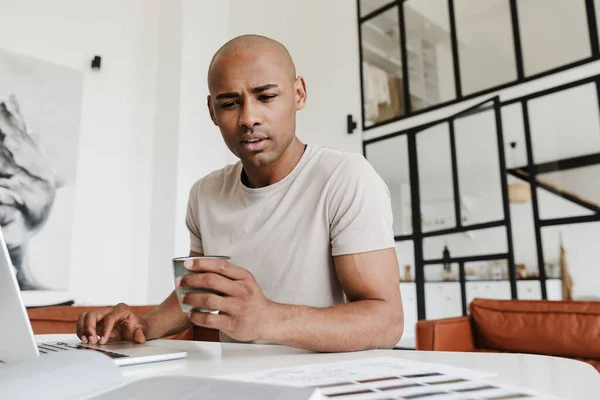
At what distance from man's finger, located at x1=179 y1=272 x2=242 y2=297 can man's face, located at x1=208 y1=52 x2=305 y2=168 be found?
0.51 meters

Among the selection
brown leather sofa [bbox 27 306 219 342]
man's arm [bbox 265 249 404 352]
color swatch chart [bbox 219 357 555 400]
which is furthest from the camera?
brown leather sofa [bbox 27 306 219 342]

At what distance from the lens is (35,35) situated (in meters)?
3.32

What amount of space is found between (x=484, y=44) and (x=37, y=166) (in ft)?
11.3

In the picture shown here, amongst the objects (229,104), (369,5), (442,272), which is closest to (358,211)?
(229,104)

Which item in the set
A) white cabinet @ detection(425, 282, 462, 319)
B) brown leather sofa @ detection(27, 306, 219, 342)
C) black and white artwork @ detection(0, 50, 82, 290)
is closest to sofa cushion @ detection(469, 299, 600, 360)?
white cabinet @ detection(425, 282, 462, 319)

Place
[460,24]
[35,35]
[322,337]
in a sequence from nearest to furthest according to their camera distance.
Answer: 1. [322,337]
2. [35,35]
3. [460,24]

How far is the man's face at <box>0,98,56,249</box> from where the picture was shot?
3.05 m

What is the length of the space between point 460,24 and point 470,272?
6.61 feet

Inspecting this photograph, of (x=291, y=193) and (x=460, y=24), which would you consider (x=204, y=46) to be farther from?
(x=291, y=193)

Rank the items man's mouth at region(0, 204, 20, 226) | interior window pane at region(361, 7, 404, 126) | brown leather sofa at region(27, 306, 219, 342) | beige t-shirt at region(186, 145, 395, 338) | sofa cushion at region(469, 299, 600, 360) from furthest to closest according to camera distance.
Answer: interior window pane at region(361, 7, 404, 126) < man's mouth at region(0, 204, 20, 226) < sofa cushion at region(469, 299, 600, 360) < brown leather sofa at region(27, 306, 219, 342) < beige t-shirt at region(186, 145, 395, 338)

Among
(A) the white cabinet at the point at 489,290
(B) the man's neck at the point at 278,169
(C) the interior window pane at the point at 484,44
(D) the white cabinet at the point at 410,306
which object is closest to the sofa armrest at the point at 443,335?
(A) the white cabinet at the point at 489,290

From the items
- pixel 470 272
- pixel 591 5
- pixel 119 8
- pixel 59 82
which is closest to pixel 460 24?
pixel 591 5

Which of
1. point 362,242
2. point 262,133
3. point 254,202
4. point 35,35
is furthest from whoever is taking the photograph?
point 35,35

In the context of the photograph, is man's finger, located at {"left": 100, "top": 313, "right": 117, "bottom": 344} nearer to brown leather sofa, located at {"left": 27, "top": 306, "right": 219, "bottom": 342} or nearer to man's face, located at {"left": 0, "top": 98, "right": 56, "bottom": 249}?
brown leather sofa, located at {"left": 27, "top": 306, "right": 219, "bottom": 342}
